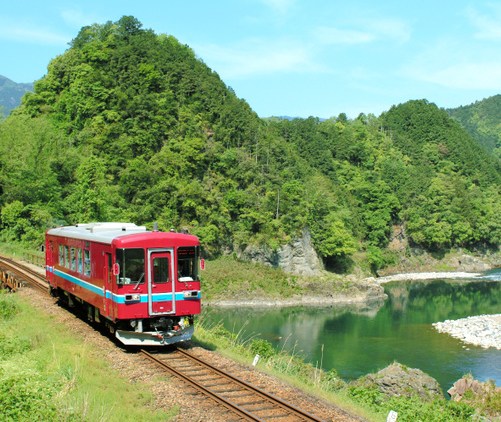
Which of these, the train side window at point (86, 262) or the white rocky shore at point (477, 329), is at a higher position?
the train side window at point (86, 262)

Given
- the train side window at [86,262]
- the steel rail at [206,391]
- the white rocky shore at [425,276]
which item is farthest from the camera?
the white rocky shore at [425,276]

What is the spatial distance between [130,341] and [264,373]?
13.9ft

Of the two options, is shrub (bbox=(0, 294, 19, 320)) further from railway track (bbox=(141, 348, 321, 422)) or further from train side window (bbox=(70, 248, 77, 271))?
railway track (bbox=(141, 348, 321, 422))

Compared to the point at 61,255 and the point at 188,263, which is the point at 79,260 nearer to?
the point at 61,255

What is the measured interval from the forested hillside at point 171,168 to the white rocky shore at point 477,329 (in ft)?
83.3

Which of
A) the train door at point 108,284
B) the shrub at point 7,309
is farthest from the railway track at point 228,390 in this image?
the shrub at point 7,309

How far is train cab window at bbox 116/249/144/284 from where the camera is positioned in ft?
55.1

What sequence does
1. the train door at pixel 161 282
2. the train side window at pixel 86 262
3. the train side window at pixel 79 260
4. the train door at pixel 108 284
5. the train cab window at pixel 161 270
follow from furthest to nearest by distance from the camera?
the train side window at pixel 79 260 < the train side window at pixel 86 262 < the train door at pixel 108 284 < the train cab window at pixel 161 270 < the train door at pixel 161 282

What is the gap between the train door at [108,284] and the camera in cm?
1736

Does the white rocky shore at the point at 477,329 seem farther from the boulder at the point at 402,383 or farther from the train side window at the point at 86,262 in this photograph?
the train side window at the point at 86,262

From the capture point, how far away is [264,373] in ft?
50.7

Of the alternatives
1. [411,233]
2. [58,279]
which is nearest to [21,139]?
[58,279]

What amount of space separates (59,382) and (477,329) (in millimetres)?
48115

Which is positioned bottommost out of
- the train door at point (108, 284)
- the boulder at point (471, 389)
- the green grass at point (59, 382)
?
the boulder at point (471, 389)
